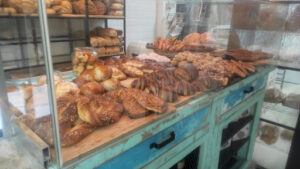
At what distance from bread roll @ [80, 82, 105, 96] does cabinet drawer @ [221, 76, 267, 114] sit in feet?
2.45

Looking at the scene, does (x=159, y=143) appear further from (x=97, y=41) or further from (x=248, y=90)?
(x=97, y=41)

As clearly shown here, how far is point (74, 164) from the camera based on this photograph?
1.90 ft

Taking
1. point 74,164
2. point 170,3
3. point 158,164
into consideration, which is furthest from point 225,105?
point 74,164

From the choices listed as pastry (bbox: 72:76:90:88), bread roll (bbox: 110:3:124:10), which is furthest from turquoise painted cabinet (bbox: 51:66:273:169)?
bread roll (bbox: 110:3:124:10)

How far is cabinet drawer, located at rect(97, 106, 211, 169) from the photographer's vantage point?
748mm

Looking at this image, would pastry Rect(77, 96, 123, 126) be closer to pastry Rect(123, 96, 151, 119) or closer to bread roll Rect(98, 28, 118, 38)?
pastry Rect(123, 96, 151, 119)

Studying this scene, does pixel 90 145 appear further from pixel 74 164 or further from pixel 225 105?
pixel 225 105

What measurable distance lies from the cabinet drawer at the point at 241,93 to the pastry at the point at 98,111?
2.45 ft

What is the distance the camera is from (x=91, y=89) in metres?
0.90

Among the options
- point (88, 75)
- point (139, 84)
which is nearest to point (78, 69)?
point (88, 75)

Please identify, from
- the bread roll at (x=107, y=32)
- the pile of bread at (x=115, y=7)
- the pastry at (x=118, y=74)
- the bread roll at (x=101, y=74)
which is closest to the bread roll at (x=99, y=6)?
the pile of bread at (x=115, y=7)

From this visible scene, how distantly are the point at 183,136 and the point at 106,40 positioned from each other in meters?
2.09

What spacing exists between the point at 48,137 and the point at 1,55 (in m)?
0.53

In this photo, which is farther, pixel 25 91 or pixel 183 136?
pixel 183 136
